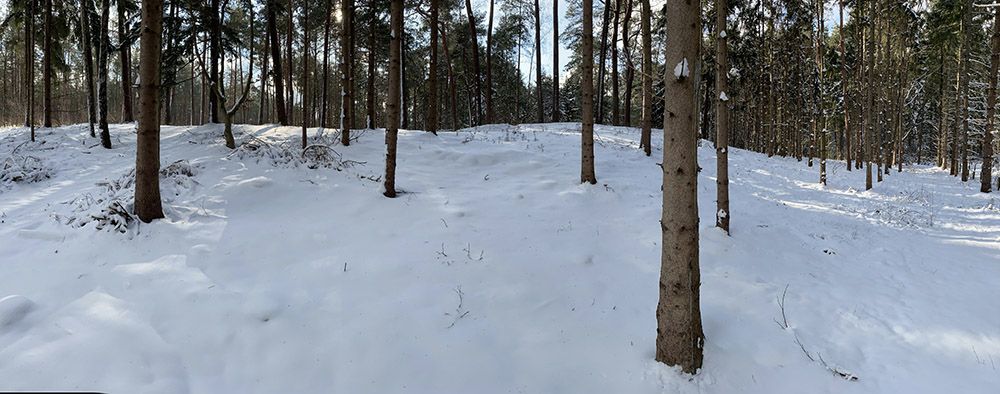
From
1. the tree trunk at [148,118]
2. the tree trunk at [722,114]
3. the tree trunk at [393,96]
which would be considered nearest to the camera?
the tree trunk at [148,118]

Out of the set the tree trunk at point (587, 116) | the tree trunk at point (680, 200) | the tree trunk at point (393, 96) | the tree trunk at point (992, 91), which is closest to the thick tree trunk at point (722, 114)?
the tree trunk at point (587, 116)

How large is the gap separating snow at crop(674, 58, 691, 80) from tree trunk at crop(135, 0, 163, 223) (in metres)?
6.93

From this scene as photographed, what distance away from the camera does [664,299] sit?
4.13 metres

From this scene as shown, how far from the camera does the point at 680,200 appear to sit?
3.96 m

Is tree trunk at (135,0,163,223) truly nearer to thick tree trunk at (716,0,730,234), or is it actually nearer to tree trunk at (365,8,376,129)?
thick tree trunk at (716,0,730,234)

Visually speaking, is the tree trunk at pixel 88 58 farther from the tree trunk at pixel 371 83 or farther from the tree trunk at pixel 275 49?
the tree trunk at pixel 371 83

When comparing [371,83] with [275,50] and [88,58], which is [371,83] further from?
[88,58]

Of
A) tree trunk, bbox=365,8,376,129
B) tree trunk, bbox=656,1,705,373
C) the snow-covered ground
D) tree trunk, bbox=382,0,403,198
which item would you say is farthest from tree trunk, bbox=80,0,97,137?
tree trunk, bbox=656,1,705,373

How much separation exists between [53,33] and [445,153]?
16479 mm

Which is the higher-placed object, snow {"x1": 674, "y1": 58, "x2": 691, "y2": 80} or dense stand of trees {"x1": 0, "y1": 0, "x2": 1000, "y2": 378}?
dense stand of trees {"x1": 0, "y1": 0, "x2": 1000, "y2": 378}

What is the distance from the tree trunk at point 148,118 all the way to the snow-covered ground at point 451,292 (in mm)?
344

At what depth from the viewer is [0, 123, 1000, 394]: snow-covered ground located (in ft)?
12.8

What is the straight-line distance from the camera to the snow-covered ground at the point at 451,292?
12.8ft

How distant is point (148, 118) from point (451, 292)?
Answer: 511 centimetres
